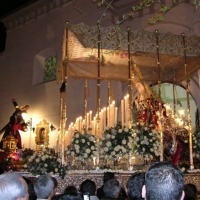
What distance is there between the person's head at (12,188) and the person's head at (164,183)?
0.79 meters

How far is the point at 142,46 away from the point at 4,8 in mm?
10748

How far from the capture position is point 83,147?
6.20 meters

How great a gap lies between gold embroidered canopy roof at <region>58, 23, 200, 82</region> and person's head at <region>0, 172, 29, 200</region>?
17.5ft

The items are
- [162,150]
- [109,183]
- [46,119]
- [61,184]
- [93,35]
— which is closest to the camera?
[109,183]

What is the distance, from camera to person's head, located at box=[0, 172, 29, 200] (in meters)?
1.92

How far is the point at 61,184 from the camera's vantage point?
602 centimetres

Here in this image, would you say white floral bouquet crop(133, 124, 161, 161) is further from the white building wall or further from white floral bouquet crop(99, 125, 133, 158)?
the white building wall

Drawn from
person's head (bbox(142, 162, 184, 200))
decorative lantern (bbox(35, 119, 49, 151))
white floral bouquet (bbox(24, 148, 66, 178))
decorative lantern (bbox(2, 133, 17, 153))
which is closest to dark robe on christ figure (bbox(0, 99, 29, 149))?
decorative lantern (bbox(35, 119, 49, 151))

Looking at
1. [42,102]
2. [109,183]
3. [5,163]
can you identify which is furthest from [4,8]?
[109,183]

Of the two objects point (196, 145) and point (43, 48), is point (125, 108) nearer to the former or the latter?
point (196, 145)

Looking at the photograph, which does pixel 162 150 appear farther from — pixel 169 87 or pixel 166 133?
pixel 169 87

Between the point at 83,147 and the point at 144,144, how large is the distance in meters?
1.23

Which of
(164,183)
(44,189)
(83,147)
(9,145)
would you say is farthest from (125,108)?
(164,183)

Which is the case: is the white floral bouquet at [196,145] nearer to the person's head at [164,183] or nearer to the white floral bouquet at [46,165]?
the white floral bouquet at [46,165]
